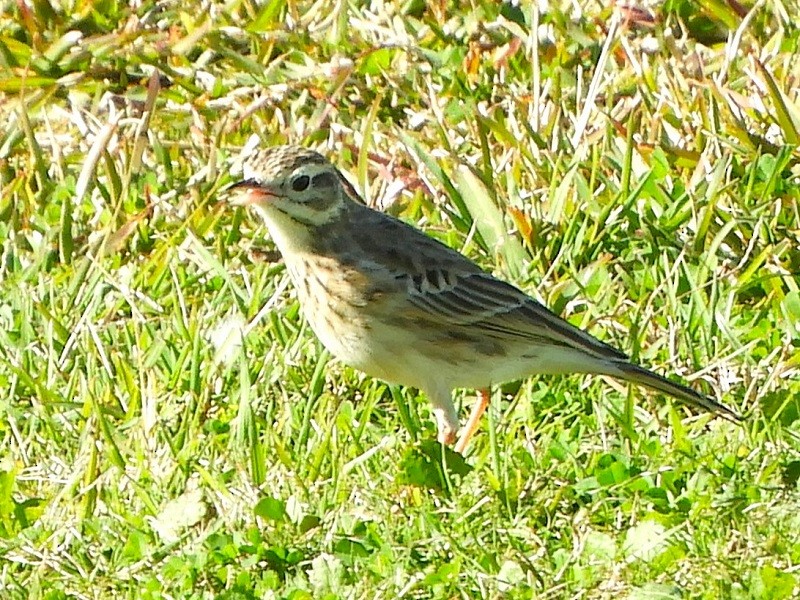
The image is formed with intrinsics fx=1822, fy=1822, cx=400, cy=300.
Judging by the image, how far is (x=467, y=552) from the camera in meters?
5.49

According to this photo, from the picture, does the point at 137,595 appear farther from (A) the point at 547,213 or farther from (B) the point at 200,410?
(A) the point at 547,213

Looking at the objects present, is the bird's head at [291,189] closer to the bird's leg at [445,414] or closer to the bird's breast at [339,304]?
the bird's breast at [339,304]

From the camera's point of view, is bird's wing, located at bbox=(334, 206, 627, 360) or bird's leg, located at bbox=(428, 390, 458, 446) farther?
bird's wing, located at bbox=(334, 206, 627, 360)

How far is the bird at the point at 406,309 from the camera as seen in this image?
6.33 metres

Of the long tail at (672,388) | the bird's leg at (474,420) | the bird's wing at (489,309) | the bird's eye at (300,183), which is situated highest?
the bird's eye at (300,183)

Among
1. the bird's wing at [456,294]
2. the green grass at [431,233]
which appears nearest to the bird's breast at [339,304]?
the bird's wing at [456,294]

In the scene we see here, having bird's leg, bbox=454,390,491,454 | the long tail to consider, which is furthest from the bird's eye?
the long tail

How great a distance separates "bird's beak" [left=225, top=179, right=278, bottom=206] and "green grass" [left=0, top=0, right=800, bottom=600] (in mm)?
674

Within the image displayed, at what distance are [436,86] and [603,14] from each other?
95 centimetres

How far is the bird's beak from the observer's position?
244 inches

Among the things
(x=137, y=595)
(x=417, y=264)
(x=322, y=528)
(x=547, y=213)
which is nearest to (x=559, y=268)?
(x=547, y=213)

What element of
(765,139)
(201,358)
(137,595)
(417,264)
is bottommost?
(137,595)

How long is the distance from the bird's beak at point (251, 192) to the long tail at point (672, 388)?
1.34 metres

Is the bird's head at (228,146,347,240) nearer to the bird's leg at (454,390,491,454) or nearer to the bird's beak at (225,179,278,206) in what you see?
the bird's beak at (225,179,278,206)
